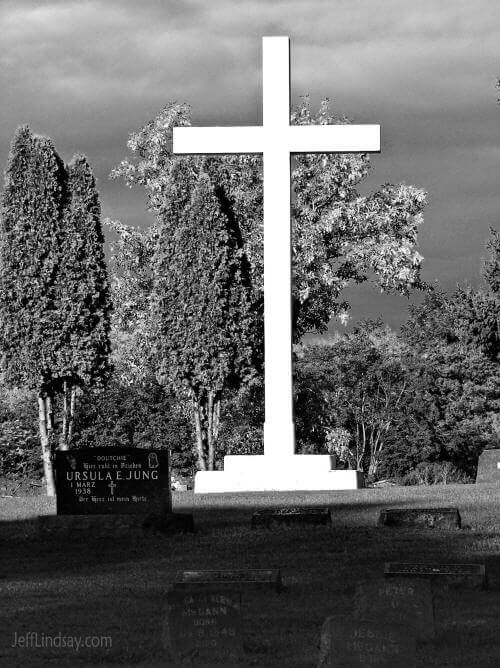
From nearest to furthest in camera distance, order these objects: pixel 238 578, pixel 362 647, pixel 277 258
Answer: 1. pixel 362 647
2. pixel 238 578
3. pixel 277 258

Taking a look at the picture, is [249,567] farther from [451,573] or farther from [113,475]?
[113,475]

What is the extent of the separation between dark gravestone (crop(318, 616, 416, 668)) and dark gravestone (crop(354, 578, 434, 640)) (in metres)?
0.79

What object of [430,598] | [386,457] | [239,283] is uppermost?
[239,283]

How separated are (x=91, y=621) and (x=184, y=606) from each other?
182 centimetres

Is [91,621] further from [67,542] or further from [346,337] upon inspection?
[346,337]

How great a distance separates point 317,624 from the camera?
7707mm

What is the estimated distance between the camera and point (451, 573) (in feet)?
28.3

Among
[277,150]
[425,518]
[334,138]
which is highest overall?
[334,138]

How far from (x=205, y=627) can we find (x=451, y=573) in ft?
9.40

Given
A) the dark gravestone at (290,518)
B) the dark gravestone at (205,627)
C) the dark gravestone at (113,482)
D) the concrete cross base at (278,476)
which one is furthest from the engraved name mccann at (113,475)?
the dark gravestone at (205,627)

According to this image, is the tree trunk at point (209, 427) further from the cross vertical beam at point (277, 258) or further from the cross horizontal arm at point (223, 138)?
the cross horizontal arm at point (223, 138)

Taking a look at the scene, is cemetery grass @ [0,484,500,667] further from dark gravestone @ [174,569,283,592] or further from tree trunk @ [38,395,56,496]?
tree trunk @ [38,395,56,496]

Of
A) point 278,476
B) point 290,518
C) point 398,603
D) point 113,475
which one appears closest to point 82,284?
point 278,476

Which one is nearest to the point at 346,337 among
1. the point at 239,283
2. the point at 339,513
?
the point at 239,283
